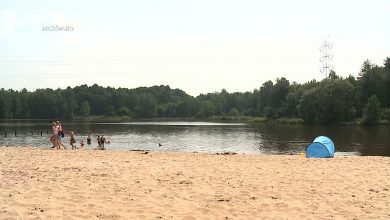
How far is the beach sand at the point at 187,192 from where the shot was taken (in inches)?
352

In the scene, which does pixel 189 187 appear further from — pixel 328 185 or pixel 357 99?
pixel 357 99

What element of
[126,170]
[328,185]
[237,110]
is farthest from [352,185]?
[237,110]

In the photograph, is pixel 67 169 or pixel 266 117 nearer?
pixel 67 169

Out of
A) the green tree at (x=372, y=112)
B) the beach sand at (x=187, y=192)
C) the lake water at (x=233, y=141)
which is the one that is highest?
the green tree at (x=372, y=112)

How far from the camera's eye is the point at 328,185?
12.5 m

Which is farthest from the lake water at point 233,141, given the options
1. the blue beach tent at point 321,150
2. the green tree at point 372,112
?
the green tree at point 372,112

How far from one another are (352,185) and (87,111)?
7740 inches

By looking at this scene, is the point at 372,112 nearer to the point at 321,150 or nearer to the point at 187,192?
the point at 321,150

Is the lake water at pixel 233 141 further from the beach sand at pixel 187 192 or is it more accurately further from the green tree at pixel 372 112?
the beach sand at pixel 187 192

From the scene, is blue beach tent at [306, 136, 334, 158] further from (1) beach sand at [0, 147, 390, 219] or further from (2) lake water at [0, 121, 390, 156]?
(2) lake water at [0, 121, 390, 156]

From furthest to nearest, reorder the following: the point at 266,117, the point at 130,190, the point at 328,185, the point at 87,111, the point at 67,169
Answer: the point at 87,111 < the point at 266,117 < the point at 67,169 < the point at 328,185 < the point at 130,190

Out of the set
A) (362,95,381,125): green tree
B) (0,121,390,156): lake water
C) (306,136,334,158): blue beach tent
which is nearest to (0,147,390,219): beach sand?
(306,136,334,158): blue beach tent

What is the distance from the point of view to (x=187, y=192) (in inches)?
437

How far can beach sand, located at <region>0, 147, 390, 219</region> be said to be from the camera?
8.95m
